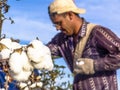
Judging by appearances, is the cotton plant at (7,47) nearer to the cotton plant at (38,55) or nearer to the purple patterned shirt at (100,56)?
the cotton plant at (38,55)

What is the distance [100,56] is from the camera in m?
4.49

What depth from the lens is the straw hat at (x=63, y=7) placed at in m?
4.41

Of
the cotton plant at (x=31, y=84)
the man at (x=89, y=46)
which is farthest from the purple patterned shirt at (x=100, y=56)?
the cotton plant at (x=31, y=84)

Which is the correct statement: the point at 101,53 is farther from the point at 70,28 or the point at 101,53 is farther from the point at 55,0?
the point at 55,0

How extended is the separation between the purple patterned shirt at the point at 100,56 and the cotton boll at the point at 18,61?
5.50ft

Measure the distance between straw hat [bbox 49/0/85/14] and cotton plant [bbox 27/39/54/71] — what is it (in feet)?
5.49

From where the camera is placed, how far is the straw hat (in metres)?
4.41

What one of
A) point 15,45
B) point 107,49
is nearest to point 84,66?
point 107,49

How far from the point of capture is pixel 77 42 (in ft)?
15.3

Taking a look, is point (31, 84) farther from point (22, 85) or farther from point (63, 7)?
point (63, 7)

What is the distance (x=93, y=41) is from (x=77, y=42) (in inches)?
9.3

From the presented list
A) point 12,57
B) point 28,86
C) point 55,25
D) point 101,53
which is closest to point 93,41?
point 101,53

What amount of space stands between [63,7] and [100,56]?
616mm

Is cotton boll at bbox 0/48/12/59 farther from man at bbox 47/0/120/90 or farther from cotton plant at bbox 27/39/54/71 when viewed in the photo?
man at bbox 47/0/120/90
